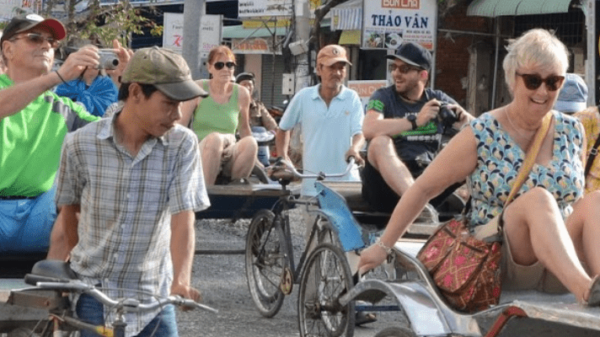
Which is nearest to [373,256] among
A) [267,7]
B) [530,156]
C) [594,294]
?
[530,156]

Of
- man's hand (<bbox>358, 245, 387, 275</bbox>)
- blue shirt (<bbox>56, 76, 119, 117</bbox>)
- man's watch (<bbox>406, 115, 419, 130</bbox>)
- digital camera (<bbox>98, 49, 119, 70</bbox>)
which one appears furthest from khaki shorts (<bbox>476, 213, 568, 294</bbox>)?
blue shirt (<bbox>56, 76, 119, 117</bbox>)

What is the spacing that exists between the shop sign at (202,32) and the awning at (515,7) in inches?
178

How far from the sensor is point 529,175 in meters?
6.15

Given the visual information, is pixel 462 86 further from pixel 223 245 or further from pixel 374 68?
pixel 223 245

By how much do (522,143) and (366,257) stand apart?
860mm

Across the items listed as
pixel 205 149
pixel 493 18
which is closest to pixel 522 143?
pixel 205 149

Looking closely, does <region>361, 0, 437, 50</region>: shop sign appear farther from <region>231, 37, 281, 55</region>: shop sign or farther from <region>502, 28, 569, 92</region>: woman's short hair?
<region>231, 37, 281, 55</region>: shop sign

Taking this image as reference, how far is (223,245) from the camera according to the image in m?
14.9

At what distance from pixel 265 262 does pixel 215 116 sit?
1725 millimetres

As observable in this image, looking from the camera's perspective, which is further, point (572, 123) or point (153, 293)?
point (572, 123)

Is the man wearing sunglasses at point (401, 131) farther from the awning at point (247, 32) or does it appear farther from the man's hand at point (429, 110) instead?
the awning at point (247, 32)

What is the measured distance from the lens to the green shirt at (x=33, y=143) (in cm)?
698

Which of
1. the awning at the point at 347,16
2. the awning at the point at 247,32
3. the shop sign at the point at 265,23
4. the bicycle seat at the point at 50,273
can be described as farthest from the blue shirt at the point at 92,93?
the awning at the point at 247,32

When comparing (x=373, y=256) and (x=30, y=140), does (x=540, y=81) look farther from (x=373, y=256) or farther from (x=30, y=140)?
(x=30, y=140)
